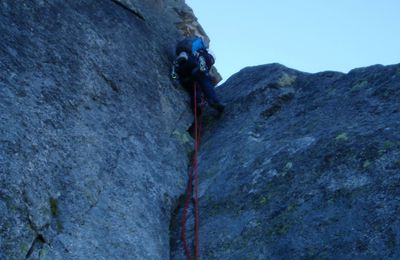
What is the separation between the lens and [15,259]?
4.57 m

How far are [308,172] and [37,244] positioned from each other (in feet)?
10.5

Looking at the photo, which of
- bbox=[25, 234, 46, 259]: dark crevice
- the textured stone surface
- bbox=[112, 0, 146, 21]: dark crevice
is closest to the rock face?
the textured stone surface

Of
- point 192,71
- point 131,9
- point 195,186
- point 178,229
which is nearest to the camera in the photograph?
point 178,229

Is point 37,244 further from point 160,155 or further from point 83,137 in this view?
point 160,155

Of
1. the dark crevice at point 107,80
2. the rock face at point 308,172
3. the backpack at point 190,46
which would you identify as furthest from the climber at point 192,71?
the dark crevice at point 107,80

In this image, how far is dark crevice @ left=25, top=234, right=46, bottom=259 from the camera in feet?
15.6

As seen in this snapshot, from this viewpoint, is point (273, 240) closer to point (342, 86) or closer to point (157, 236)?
point (157, 236)

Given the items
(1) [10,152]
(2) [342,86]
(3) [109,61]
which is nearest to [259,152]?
(2) [342,86]

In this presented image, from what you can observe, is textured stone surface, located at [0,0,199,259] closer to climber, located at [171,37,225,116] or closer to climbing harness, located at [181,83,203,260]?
climbing harness, located at [181,83,203,260]

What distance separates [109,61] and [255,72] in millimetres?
3227

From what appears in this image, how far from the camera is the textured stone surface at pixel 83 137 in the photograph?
5.14 meters

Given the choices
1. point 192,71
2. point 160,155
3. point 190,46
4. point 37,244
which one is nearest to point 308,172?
point 160,155

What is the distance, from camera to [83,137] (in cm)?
641

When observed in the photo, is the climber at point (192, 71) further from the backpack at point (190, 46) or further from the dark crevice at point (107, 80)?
the dark crevice at point (107, 80)
